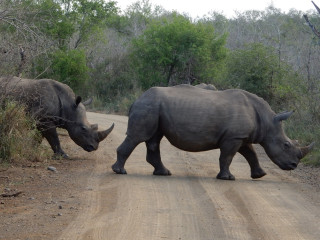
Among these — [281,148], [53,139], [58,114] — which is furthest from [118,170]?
[281,148]

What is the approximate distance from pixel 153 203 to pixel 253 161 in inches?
139

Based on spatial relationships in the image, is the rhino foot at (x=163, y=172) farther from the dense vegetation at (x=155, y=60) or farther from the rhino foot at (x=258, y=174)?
the dense vegetation at (x=155, y=60)

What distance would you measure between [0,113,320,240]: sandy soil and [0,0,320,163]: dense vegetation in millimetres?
2143

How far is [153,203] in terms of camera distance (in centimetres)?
841

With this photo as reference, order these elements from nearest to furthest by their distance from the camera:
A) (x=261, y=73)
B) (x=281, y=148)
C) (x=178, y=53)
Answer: (x=281, y=148) < (x=261, y=73) < (x=178, y=53)

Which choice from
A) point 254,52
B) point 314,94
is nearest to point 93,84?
point 254,52

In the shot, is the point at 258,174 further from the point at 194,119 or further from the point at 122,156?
the point at 122,156

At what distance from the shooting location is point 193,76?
2777cm

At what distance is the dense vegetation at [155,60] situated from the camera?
1568 centimetres

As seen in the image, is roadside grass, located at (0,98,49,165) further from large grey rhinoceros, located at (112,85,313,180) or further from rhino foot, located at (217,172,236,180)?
rhino foot, located at (217,172,236,180)

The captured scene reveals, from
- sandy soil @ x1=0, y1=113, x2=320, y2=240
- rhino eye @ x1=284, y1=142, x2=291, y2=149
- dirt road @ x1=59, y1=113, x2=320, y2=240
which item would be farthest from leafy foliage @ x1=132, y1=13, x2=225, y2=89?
rhino eye @ x1=284, y1=142, x2=291, y2=149

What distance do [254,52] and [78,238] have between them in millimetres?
15092

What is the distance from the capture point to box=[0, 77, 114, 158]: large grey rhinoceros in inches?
508

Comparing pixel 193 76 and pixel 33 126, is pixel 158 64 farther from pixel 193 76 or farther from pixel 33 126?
pixel 33 126
